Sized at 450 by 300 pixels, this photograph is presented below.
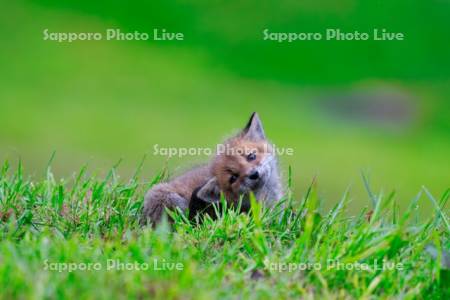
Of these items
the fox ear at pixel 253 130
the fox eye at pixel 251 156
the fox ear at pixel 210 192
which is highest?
the fox ear at pixel 253 130

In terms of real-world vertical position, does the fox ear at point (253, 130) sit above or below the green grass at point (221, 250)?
above

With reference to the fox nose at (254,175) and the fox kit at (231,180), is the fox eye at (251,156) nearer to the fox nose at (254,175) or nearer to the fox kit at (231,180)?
the fox kit at (231,180)

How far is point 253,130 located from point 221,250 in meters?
2.35

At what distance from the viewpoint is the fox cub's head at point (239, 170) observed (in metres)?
7.93

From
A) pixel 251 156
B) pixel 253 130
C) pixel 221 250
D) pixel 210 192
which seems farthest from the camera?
pixel 253 130

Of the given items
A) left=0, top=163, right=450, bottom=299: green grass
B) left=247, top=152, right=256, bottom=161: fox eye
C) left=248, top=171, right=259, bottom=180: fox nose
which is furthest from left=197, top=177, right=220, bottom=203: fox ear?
left=0, top=163, right=450, bottom=299: green grass

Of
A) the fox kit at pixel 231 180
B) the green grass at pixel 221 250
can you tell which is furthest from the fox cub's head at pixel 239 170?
the green grass at pixel 221 250

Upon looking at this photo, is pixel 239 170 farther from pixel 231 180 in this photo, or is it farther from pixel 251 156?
pixel 251 156

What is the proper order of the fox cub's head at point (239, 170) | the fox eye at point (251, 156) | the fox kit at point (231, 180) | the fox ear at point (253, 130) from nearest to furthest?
1. the fox kit at point (231, 180)
2. the fox cub's head at point (239, 170)
3. the fox eye at point (251, 156)
4. the fox ear at point (253, 130)

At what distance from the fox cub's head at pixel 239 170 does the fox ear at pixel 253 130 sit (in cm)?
5

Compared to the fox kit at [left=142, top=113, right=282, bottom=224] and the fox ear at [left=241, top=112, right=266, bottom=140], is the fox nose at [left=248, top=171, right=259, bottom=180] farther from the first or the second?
the fox ear at [left=241, top=112, right=266, bottom=140]

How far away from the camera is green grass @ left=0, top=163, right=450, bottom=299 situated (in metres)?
5.06

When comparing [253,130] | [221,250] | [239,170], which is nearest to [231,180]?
[239,170]

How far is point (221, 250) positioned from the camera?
632 centimetres
